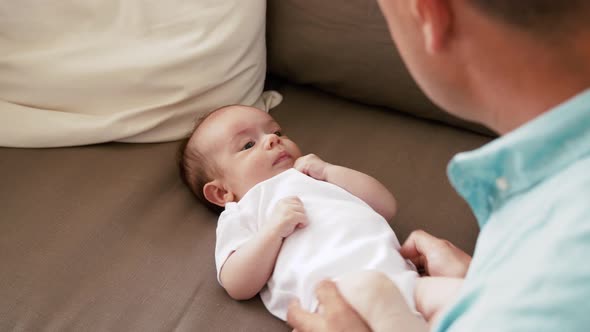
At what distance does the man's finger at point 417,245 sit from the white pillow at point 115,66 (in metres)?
0.59

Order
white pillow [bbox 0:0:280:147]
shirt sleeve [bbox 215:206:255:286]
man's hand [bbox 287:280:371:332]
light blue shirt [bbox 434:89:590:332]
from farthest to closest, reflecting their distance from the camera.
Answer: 1. white pillow [bbox 0:0:280:147]
2. shirt sleeve [bbox 215:206:255:286]
3. man's hand [bbox 287:280:371:332]
4. light blue shirt [bbox 434:89:590:332]

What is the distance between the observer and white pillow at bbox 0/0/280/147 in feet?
4.22

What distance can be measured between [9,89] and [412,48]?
3.46ft

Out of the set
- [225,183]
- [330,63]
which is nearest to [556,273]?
[225,183]

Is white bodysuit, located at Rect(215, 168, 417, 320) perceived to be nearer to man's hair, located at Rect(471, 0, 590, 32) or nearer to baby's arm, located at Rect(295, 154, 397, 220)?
baby's arm, located at Rect(295, 154, 397, 220)

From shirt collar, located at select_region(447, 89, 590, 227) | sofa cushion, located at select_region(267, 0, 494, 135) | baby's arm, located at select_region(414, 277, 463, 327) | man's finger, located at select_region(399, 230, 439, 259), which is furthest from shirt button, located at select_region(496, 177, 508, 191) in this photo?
sofa cushion, located at select_region(267, 0, 494, 135)

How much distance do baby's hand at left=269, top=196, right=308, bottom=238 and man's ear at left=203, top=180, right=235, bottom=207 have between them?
0.17 metres

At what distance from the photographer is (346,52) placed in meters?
1.35

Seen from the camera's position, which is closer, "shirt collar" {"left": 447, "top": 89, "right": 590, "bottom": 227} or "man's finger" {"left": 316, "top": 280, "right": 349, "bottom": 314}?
"shirt collar" {"left": 447, "top": 89, "right": 590, "bottom": 227}

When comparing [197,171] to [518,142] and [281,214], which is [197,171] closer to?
[281,214]

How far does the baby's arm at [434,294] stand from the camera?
2.69 feet

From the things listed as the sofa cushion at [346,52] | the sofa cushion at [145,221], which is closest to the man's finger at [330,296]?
the sofa cushion at [145,221]

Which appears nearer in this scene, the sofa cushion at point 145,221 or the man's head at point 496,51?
the man's head at point 496,51

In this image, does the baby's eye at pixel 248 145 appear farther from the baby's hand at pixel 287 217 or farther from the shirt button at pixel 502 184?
the shirt button at pixel 502 184
